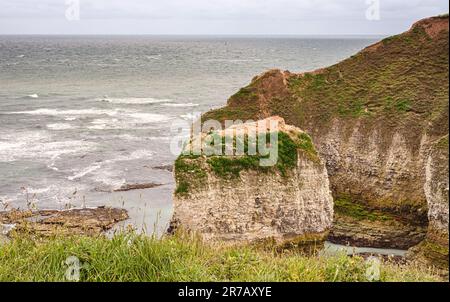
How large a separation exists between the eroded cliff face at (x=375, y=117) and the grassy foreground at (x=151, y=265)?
19.4 meters

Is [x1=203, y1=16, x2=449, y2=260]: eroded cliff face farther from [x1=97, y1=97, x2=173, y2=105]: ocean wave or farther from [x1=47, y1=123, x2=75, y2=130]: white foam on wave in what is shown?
[x1=97, y1=97, x2=173, y2=105]: ocean wave

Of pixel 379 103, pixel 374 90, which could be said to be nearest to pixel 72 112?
pixel 374 90

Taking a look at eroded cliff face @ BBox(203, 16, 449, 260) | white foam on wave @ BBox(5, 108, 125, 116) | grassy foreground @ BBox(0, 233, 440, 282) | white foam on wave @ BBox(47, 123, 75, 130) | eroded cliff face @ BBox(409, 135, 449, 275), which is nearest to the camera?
grassy foreground @ BBox(0, 233, 440, 282)

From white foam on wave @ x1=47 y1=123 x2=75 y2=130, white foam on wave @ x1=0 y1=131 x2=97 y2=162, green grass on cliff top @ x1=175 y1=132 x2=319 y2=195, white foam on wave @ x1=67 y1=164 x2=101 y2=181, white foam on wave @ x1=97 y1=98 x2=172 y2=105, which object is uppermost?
green grass on cliff top @ x1=175 y1=132 x2=319 y2=195

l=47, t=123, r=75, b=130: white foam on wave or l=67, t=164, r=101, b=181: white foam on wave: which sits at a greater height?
l=47, t=123, r=75, b=130: white foam on wave

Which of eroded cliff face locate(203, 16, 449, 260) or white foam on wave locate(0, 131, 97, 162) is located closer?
eroded cliff face locate(203, 16, 449, 260)

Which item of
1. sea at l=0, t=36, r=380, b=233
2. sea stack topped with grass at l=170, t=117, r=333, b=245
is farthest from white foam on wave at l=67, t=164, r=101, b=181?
sea stack topped with grass at l=170, t=117, r=333, b=245

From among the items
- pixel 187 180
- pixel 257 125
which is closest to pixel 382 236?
pixel 257 125

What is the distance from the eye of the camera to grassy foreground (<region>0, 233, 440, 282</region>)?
9297 millimetres

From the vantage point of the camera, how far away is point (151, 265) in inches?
370

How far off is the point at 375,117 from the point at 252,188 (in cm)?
1282

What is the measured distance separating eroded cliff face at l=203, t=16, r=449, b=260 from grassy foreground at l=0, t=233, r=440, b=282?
63.5 ft

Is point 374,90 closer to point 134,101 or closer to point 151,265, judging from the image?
point 151,265

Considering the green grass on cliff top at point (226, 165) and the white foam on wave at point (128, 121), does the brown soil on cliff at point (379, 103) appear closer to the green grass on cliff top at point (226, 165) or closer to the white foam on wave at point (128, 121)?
the green grass on cliff top at point (226, 165)
